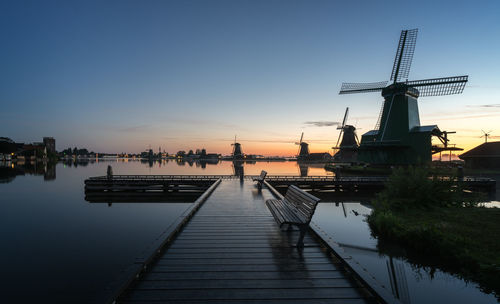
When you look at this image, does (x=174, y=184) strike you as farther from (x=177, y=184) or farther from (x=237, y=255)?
(x=237, y=255)

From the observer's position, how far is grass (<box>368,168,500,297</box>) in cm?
713

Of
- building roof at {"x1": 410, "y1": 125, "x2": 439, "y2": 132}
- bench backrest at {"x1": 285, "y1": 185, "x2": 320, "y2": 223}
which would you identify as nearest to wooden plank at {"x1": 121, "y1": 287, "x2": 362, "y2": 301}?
bench backrest at {"x1": 285, "y1": 185, "x2": 320, "y2": 223}

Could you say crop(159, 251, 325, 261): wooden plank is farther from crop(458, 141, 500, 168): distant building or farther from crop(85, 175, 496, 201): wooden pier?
crop(458, 141, 500, 168): distant building

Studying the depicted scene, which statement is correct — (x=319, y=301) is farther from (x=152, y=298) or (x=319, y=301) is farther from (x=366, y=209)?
(x=366, y=209)

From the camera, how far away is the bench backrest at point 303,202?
502cm

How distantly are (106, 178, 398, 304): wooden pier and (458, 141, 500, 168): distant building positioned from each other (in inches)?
1974

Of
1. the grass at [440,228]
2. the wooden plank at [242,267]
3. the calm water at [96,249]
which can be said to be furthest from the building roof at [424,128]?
the wooden plank at [242,267]

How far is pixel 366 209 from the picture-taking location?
16.2 meters

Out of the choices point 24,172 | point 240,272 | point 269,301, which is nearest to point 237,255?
point 240,272

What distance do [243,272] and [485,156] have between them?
2067 inches

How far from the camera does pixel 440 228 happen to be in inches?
378

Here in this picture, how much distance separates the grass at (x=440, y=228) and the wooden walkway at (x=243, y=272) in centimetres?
515

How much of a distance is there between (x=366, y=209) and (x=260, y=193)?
26.7 feet

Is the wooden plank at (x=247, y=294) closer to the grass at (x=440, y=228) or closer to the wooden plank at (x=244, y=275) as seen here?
the wooden plank at (x=244, y=275)
